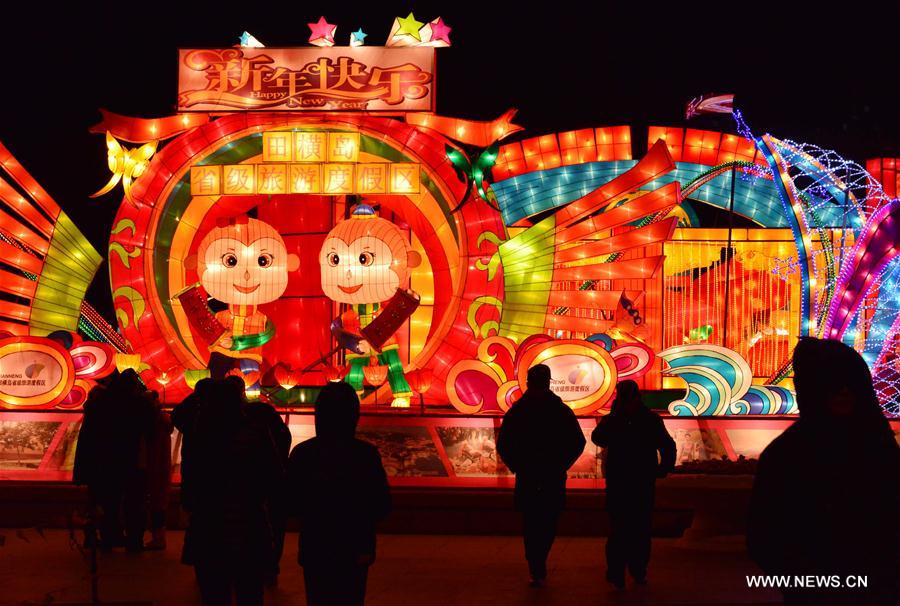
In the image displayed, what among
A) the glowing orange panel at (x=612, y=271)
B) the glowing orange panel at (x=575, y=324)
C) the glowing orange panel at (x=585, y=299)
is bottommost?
the glowing orange panel at (x=575, y=324)

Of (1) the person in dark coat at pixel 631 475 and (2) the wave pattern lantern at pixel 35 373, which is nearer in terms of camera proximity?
(1) the person in dark coat at pixel 631 475

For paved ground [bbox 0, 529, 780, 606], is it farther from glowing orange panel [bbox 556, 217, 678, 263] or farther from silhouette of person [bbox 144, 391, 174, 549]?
glowing orange panel [bbox 556, 217, 678, 263]

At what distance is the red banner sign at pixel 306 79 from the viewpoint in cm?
1470

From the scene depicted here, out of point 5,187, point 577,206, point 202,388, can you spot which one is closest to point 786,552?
point 202,388

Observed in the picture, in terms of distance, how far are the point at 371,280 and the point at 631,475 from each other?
260 inches

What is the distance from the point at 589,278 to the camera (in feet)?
47.7

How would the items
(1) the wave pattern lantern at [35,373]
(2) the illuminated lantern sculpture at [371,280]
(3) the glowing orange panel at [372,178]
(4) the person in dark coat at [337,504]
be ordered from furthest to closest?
(3) the glowing orange panel at [372,178]
(2) the illuminated lantern sculpture at [371,280]
(1) the wave pattern lantern at [35,373]
(4) the person in dark coat at [337,504]

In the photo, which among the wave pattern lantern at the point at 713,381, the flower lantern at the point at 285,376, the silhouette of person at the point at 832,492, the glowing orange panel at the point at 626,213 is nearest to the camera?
the silhouette of person at the point at 832,492

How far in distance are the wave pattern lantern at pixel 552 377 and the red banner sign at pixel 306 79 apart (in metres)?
3.46

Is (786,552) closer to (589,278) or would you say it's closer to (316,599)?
(316,599)

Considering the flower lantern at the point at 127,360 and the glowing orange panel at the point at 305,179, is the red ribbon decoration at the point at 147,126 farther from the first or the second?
the flower lantern at the point at 127,360

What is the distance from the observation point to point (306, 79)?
1483cm

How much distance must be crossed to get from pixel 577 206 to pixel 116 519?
692cm

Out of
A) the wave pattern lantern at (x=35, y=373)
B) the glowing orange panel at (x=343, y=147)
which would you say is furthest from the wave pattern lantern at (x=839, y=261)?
the wave pattern lantern at (x=35, y=373)
